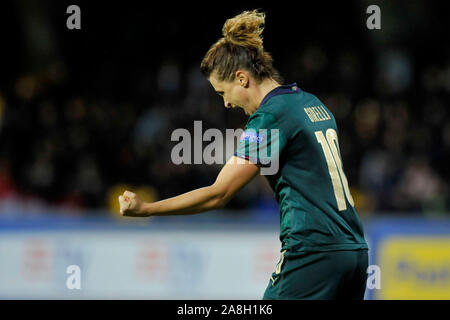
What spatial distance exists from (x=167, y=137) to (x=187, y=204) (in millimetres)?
6194

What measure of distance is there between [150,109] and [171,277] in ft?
10.9

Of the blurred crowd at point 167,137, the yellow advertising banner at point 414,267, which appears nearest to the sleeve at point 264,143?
the yellow advertising banner at point 414,267

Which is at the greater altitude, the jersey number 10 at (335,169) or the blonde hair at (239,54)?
the blonde hair at (239,54)

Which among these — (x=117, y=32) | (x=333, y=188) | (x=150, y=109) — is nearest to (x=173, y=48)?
(x=117, y=32)

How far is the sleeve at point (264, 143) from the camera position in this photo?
3691mm

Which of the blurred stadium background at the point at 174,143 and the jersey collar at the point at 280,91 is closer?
the jersey collar at the point at 280,91

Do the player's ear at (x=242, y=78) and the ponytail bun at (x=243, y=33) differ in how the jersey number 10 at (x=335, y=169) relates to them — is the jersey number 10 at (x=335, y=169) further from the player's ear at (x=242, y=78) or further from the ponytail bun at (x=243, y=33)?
the ponytail bun at (x=243, y=33)

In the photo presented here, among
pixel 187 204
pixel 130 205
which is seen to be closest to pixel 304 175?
pixel 187 204

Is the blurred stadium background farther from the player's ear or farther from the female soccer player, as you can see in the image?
the player's ear

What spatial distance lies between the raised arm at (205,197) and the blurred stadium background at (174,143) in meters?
4.18

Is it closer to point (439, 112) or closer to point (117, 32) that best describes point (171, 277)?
point (439, 112)

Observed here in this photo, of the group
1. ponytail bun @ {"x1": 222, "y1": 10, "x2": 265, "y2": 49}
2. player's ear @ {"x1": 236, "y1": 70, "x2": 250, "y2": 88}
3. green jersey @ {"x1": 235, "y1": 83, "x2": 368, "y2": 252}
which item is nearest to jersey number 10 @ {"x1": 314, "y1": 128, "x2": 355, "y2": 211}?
green jersey @ {"x1": 235, "y1": 83, "x2": 368, "y2": 252}

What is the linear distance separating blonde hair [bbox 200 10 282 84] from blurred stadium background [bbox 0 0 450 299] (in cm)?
409

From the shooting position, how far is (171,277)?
7.88 metres
